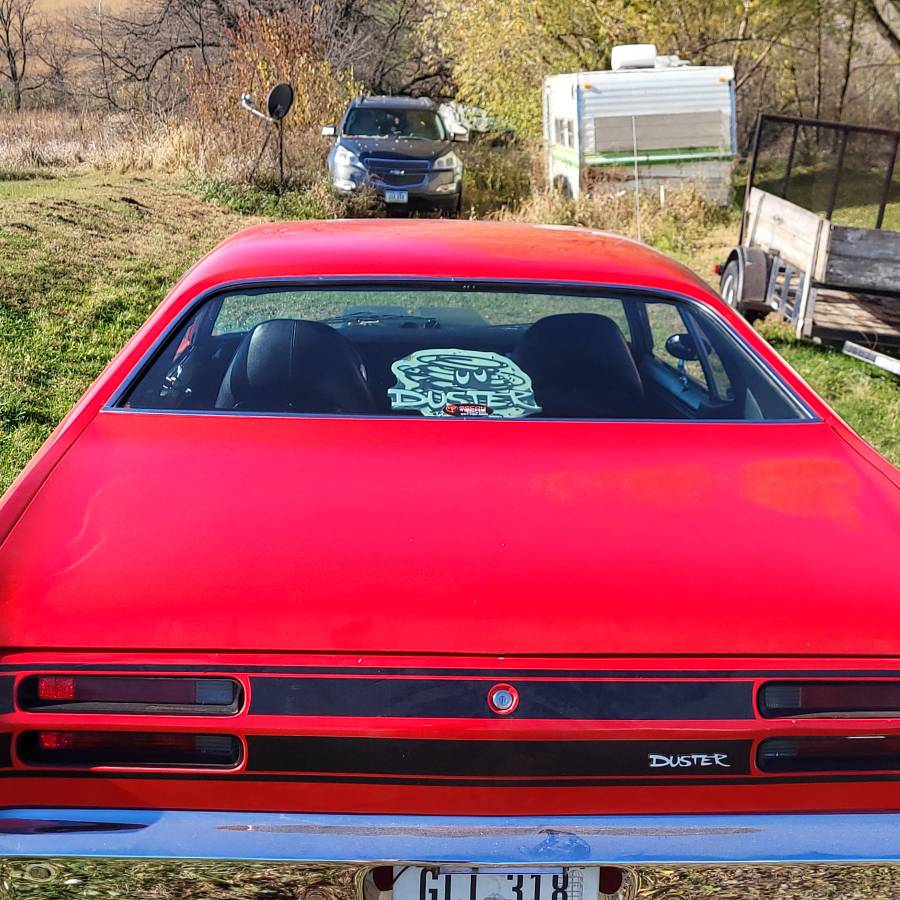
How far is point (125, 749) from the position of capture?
189 cm

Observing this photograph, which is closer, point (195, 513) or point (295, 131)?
point (195, 513)

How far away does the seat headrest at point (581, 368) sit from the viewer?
2922 millimetres

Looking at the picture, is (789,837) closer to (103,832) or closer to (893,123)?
(103,832)

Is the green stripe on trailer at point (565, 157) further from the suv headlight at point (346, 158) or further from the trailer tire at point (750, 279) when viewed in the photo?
the trailer tire at point (750, 279)

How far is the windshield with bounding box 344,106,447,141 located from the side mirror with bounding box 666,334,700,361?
1386 cm

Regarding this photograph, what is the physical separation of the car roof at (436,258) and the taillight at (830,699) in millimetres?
1425

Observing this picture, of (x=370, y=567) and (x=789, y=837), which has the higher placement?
(x=370, y=567)

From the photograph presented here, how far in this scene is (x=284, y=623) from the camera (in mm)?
1877

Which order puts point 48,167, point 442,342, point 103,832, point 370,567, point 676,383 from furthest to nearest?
point 48,167 → point 442,342 → point 676,383 → point 370,567 → point 103,832

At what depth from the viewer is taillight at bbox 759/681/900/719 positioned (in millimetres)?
1885

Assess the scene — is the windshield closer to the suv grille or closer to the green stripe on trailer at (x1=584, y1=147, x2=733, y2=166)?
the suv grille

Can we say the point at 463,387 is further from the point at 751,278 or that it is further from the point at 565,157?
the point at 565,157

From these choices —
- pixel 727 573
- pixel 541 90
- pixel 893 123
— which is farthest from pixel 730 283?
pixel 893 123

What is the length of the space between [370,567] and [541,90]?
22.1m
